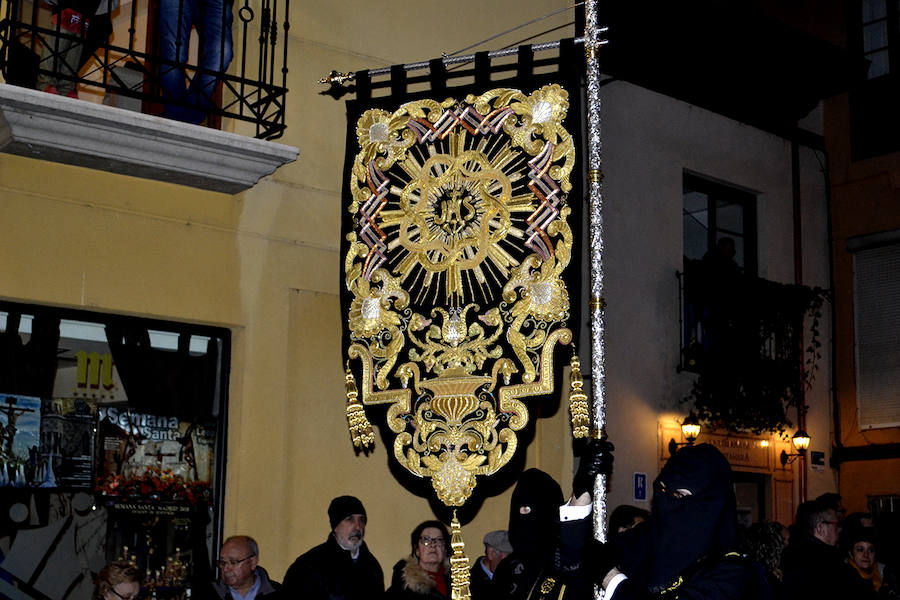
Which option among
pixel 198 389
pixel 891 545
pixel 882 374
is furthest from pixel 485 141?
pixel 882 374

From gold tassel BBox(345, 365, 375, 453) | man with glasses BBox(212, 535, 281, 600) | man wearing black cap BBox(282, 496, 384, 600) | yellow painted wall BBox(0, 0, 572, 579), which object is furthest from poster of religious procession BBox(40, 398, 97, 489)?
gold tassel BBox(345, 365, 375, 453)

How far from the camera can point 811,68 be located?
13.0 m

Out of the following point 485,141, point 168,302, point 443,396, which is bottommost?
point 443,396

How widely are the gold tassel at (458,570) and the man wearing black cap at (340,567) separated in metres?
0.86

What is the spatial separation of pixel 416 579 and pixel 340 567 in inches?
15.6

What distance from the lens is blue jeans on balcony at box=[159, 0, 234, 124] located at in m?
6.91

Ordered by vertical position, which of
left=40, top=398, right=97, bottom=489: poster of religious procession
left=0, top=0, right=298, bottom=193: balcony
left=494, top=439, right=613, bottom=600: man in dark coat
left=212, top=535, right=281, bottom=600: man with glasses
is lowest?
left=212, top=535, right=281, bottom=600: man with glasses

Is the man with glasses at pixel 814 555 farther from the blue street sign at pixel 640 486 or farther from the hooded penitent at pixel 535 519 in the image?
the blue street sign at pixel 640 486

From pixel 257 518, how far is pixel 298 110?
94.5 inches

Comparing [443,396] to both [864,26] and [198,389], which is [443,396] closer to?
[198,389]

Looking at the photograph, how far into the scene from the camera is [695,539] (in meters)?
4.32

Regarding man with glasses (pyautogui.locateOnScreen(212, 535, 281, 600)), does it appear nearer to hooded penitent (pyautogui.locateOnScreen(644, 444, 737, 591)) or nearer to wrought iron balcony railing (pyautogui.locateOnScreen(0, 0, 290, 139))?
wrought iron balcony railing (pyautogui.locateOnScreen(0, 0, 290, 139))

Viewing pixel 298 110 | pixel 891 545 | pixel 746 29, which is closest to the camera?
pixel 298 110

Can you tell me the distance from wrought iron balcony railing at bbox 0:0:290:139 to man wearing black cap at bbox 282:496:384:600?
7.13 feet
